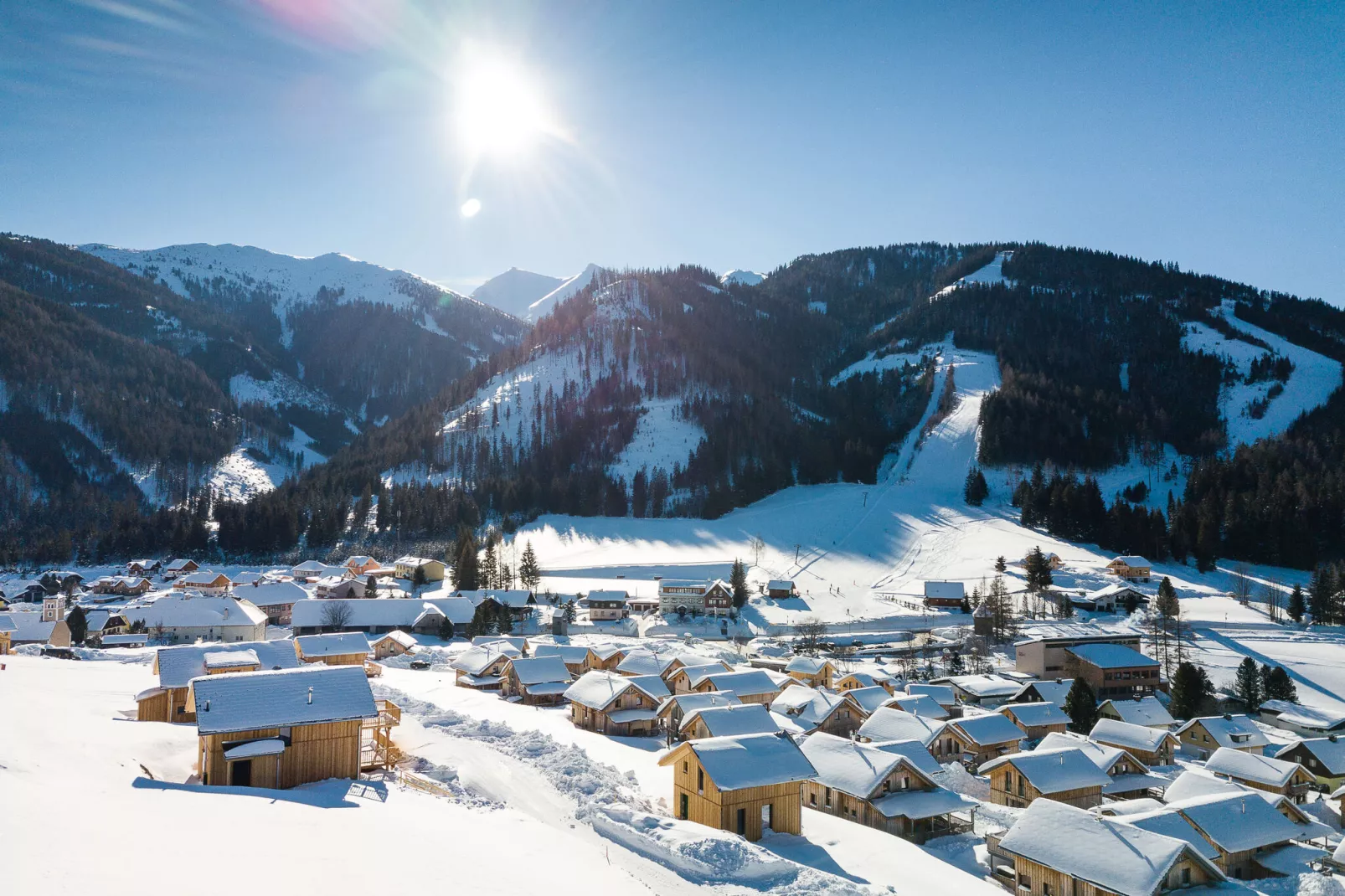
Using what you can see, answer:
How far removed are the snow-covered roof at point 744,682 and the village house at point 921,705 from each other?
21.4ft

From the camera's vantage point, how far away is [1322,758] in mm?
33188

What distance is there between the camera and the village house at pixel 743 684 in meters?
39.8

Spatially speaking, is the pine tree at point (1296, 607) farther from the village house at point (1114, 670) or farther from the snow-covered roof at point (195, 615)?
the snow-covered roof at point (195, 615)

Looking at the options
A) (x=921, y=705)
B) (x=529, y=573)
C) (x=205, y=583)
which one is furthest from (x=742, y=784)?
(x=205, y=583)

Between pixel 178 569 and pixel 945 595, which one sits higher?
pixel 178 569

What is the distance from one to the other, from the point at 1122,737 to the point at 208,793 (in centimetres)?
3817

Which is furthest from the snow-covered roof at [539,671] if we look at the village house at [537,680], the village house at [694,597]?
the village house at [694,597]

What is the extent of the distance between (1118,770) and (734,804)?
2114 centimetres

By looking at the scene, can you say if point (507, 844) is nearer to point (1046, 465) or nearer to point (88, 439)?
point (1046, 465)

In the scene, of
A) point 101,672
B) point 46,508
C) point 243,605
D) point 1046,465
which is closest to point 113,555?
point 46,508

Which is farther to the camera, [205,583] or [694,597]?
[205,583]

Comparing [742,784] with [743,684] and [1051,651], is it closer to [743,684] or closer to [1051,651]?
[743,684]

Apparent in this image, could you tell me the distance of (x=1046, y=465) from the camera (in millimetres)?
108250

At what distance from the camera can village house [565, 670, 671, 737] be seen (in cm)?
3578
